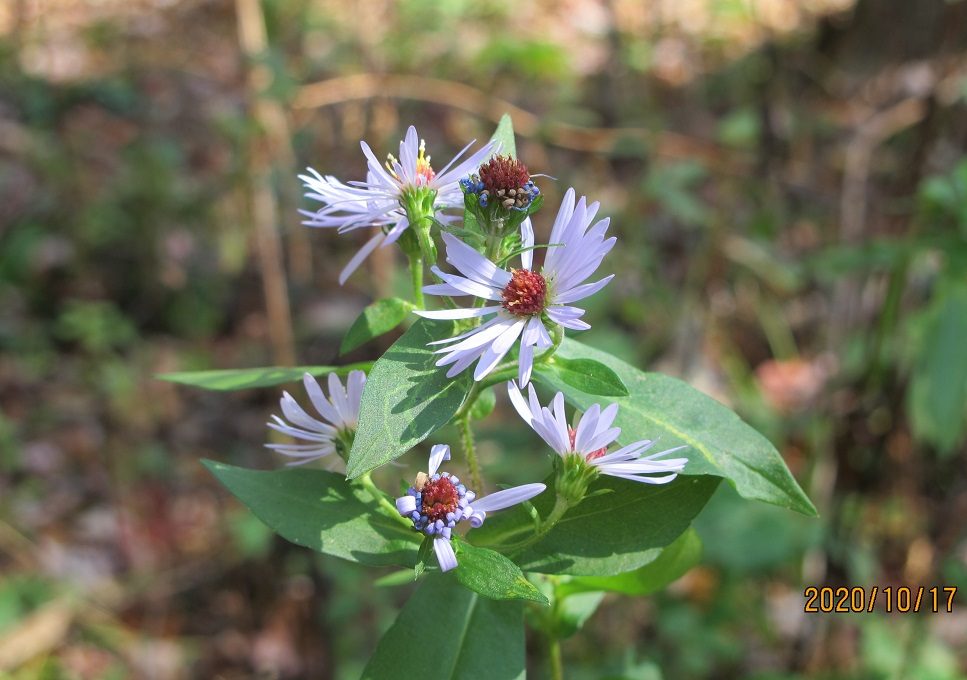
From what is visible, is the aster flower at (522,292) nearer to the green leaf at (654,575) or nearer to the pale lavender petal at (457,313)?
the pale lavender petal at (457,313)

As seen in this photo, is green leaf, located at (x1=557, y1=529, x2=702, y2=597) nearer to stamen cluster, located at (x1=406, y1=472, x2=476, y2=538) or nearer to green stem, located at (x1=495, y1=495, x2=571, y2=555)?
green stem, located at (x1=495, y1=495, x2=571, y2=555)

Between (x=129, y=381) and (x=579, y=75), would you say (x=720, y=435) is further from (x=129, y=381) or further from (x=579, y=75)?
(x=579, y=75)

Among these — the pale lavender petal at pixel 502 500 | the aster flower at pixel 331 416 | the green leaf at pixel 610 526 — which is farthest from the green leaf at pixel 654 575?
the aster flower at pixel 331 416

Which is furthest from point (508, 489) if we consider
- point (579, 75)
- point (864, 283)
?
point (579, 75)

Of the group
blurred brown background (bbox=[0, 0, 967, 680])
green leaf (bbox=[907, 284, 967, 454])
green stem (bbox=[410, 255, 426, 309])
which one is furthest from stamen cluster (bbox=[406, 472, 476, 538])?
green leaf (bbox=[907, 284, 967, 454])
